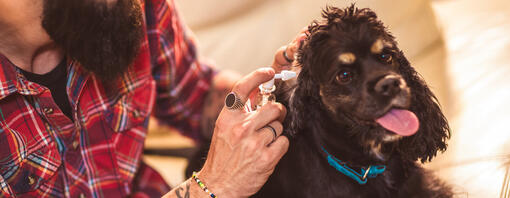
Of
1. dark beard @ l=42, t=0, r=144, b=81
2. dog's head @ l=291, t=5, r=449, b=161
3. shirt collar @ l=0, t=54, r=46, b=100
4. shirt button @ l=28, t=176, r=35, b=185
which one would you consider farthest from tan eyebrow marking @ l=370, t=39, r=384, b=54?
shirt button @ l=28, t=176, r=35, b=185

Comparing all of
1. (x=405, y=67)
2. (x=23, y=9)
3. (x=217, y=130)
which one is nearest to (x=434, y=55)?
(x=405, y=67)

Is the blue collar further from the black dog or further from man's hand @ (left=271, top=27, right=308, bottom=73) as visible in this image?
man's hand @ (left=271, top=27, right=308, bottom=73)

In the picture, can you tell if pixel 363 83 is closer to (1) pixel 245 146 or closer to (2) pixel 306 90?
(2) pixel 306 90

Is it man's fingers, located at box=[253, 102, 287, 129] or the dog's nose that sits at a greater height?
the dog's nose

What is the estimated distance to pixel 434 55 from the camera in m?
1.87

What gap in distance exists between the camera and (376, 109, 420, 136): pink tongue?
1168 millimetres

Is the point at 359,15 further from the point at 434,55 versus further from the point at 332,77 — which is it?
the point at 434,55

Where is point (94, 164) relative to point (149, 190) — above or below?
above

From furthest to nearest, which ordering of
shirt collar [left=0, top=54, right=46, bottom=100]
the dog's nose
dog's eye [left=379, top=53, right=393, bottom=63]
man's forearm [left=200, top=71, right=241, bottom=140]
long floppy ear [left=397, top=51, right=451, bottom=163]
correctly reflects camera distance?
man's forearm [left=200, top=71, right=241, bottom=140] → shirt collar [left=0, top=54, right=46, bottom=100] → long floppy ear [left=397, top=51, right=451, bottom=163] → dog's eye [left=379, top=53, right=393, bottom=63] → the dog's nose

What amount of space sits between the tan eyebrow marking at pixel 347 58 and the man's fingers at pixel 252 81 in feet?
0.72

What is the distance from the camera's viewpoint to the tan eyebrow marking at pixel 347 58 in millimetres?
1183

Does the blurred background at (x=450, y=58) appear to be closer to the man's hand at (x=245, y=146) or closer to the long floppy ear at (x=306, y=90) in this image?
the long floppy ear at (x=306, y=90)

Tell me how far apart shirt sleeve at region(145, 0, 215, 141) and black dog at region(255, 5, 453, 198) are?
0.73m

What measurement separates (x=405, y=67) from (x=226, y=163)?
625mm
